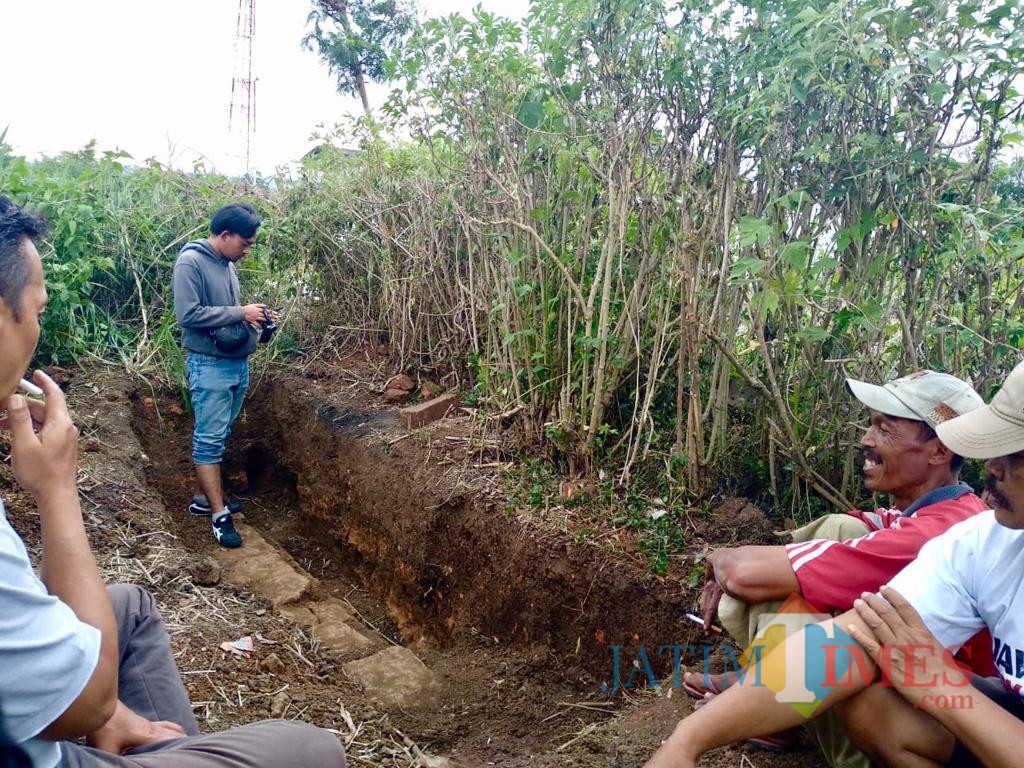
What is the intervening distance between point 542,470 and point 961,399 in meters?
2.11

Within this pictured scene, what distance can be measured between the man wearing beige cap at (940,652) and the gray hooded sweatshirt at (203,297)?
3462 mm

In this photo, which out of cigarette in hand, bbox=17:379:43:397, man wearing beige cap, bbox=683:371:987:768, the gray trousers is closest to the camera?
the gray trousers

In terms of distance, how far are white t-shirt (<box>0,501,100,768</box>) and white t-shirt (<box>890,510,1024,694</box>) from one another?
1.76 meters

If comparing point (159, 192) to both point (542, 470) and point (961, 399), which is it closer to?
point (542, 470)

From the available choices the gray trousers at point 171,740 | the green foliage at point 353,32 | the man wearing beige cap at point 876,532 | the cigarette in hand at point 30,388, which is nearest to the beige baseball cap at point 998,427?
the man wearing beige cap at point 876,532

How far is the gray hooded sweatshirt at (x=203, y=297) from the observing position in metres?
4.17

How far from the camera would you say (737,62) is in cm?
285

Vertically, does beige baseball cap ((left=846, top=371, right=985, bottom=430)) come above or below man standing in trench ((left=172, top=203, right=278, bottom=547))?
above

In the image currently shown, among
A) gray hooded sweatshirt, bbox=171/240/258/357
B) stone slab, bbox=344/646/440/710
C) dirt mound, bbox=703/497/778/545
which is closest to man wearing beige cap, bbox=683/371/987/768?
dirt mound, bbox=703/497/778/545

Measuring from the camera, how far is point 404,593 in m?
4.34

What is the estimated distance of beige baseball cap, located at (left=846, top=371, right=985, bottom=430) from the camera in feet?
7.00

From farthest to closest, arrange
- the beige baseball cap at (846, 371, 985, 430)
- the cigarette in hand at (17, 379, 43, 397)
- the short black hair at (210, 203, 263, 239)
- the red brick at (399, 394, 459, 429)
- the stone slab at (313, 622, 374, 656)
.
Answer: the red brick at (399, 394, 459, 429)
the short black hair at (210, 203, 263, 239)
the stone slab at (313, 622, 374, 656)
the beige baseball cap at (846, 371, 985, 430)
the cigarette in hand at (17, 379, 43, 397)

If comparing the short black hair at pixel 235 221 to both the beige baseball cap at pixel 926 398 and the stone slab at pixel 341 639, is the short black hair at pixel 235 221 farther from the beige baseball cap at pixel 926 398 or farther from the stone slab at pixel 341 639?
the beige baseball cap at pixel 926 398

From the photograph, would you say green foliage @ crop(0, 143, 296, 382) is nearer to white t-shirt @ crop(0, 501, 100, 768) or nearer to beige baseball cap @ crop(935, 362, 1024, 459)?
white t-shirt @ crop(0, 501, 100, 768)
